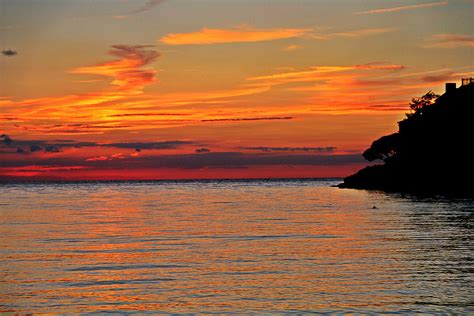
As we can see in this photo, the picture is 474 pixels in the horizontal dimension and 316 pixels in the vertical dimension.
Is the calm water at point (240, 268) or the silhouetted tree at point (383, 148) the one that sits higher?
the silhouetted tree at point (383, 148)

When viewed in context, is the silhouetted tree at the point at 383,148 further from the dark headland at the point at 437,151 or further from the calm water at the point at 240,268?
the calm water at the point at 240,268

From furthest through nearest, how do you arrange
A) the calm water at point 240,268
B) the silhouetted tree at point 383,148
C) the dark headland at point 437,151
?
the silhouetted tree at point 383,148
the dark headland at point 437,151
the calm water at point 240,268

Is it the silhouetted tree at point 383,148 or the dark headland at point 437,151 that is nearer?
the dark headland at point 437,151

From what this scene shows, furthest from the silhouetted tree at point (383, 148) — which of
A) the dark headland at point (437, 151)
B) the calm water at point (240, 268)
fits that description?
the calm water at point (240, 268)

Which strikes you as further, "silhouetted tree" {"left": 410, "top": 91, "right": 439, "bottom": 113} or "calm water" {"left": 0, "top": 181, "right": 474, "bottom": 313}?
"silhouetted tree" {"left": 410, "top": 91, "right": 439, "bottom": 113}

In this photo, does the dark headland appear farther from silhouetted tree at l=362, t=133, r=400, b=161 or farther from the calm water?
the calm water

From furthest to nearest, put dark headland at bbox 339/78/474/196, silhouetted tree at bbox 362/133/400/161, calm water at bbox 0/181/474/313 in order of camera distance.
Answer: silhouetted tree at bbox 362/133/400/161 < dark headland at bbox 339/78/474/196 < calm water at bbox 0/181/474/313

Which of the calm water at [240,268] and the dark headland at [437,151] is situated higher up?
the dark headland at [437,151]

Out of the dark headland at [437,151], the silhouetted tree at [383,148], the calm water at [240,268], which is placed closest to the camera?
the calm water at [240,268]

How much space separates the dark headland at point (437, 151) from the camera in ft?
502

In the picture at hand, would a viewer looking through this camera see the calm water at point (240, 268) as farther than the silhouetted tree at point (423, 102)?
No

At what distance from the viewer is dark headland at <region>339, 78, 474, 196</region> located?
502ft

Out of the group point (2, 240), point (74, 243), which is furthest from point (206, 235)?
point (2, 240)

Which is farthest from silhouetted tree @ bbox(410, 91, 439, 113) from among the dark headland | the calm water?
the calm water
